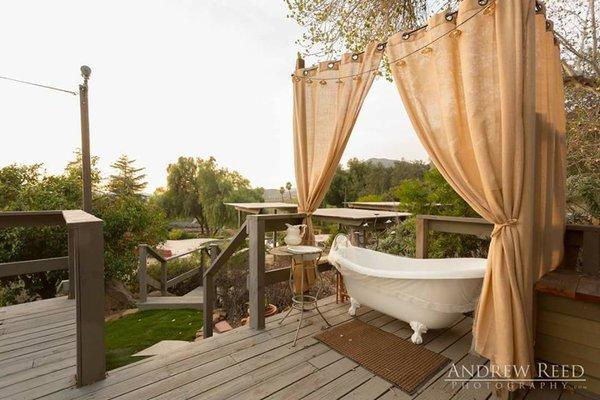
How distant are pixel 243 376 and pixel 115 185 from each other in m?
13.2

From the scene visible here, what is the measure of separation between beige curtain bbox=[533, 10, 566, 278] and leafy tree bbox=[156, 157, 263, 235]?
50.8 feet

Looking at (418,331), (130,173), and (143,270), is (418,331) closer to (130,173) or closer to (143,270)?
(143,270)

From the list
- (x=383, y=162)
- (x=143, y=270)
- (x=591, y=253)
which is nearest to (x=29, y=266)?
(x=143, y=270)

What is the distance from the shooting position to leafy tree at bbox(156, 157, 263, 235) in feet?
55.3

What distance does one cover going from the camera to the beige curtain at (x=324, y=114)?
8.29ft

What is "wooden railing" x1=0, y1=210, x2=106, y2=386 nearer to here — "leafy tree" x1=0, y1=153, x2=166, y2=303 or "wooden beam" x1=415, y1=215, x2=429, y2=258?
"wooden beam" x1=415, y1=215, x2=429, y2=258

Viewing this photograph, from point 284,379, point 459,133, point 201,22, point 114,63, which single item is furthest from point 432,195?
point 114,63

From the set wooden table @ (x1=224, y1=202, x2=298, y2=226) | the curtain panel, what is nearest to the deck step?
wooden table @ (x1=224, y1=202, x2=298, y2=226)

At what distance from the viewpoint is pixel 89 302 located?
5.28 feet

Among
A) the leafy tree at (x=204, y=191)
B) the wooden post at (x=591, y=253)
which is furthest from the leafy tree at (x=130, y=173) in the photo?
the wooden post at (x=591, y=253)

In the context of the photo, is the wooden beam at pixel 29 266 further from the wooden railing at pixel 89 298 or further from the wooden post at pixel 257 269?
the wooden post at pixel 257 269

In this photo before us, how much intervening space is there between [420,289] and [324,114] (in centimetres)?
180

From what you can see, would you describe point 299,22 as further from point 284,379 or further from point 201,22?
point 284,379

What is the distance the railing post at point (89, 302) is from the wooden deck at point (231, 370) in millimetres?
114
